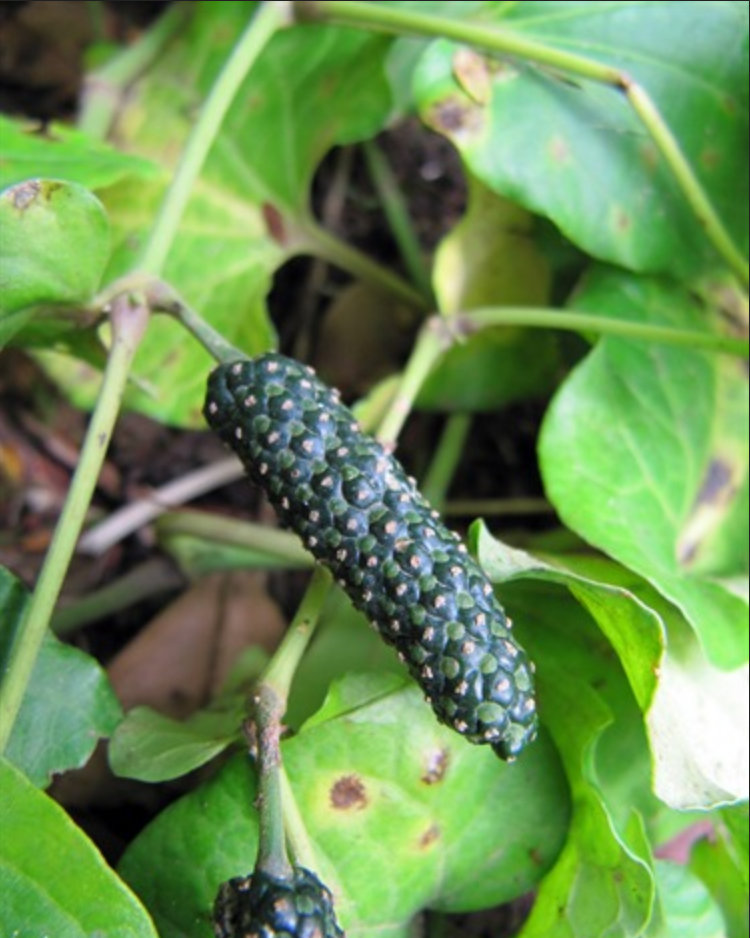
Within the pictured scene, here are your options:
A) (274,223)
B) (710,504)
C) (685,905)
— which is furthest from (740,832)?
(274,223)

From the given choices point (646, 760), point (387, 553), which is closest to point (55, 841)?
point (387, 553)

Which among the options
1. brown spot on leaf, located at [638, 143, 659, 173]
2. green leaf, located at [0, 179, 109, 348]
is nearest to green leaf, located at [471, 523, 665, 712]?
green leaf, located at [0, 179, 109, 348]

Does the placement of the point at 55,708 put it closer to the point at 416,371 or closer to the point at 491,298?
the point at 416,371

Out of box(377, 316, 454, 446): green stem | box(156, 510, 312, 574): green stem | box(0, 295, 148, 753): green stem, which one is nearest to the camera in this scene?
box(0, 295, 148, 753): green stem

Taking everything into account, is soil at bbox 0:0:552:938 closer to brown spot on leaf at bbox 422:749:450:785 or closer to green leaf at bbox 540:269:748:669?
green leaf at bbox 540:269:748:669

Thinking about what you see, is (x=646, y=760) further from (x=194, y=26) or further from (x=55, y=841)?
(x=194, y=26)

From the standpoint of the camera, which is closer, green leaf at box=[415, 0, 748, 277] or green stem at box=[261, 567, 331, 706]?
green stem at box=[261, 567, 331, 706]
